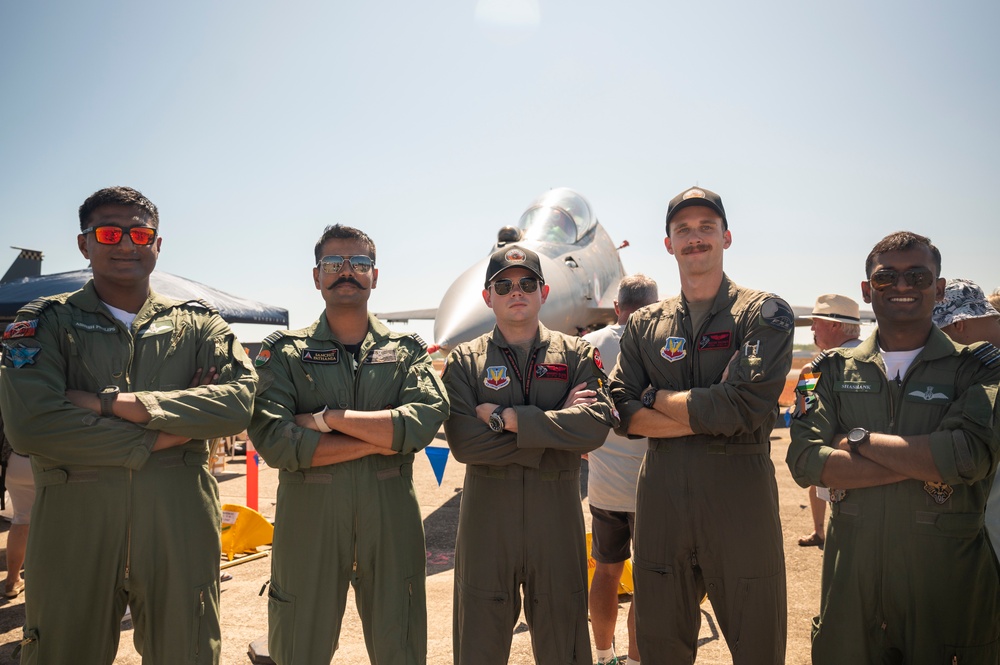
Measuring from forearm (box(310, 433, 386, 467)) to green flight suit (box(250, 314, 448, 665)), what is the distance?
39 millimetres

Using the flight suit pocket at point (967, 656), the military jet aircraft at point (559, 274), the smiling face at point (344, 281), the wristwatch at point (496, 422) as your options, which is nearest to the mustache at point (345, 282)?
the smiling face at point (344, 281)

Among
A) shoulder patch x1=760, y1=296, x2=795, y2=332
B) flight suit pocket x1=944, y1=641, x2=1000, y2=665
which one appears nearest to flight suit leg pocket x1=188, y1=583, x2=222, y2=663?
shoulder patch x1=760, y1=296, x2=795, y2=332

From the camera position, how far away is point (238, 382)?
3016mm

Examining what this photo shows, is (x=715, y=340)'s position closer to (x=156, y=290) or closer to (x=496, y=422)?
(x=496, y=422)

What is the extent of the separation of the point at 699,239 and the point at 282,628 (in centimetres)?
269

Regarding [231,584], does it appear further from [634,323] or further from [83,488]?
[634,323]

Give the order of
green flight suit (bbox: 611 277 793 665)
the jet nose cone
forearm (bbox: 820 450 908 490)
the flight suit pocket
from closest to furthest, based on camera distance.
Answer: the flight suit pocket, forearm (bbox: 820 450 908 490), green flight suit (bbox: 611 277 793 665), the jet nose cone

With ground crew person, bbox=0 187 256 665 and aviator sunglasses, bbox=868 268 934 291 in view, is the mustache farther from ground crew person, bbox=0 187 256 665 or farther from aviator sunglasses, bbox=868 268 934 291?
aviator sunglasses, bbox=868 268 934 291

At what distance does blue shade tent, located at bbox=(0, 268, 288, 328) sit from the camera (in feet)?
32.6

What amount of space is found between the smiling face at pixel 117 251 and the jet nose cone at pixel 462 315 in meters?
5.26

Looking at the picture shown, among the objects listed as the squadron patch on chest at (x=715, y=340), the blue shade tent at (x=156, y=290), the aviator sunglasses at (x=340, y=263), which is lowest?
the squadron patch on chest at (x=715, y=340)

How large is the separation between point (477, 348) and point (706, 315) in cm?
119

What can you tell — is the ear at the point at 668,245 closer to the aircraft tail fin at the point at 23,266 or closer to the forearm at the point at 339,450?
the forearm at the point at 339,450

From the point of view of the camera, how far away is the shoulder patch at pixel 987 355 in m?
2.57
